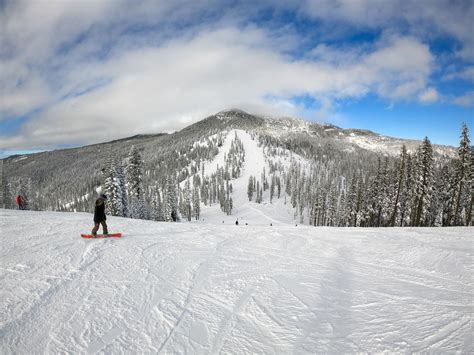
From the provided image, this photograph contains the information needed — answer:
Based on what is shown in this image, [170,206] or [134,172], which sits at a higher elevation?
[134,172]

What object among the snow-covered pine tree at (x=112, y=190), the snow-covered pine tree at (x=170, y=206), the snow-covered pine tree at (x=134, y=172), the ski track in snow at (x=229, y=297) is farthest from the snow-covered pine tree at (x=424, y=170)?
the snow-covered pine tree at (x=170, y=206)

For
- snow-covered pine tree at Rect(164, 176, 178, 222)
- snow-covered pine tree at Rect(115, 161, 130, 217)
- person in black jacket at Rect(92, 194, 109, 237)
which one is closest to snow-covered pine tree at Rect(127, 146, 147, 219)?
snow-covered pine tree at Rect(115, 161, 130, 217)

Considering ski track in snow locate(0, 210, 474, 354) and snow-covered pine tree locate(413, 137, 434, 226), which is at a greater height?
snow-covered pine tree locate(413, 137, 434, 226)

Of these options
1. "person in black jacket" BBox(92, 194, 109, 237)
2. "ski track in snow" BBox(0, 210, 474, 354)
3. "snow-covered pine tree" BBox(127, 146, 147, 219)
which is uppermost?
"snow-covered pine tree" BBox(127, 146, 147, 219)

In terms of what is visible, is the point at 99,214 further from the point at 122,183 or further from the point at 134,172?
the point at 134,172

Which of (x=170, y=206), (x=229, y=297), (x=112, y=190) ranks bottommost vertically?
(x=170, y=206)

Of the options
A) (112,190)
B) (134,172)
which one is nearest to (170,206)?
(134,172)

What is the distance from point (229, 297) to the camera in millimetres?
5984

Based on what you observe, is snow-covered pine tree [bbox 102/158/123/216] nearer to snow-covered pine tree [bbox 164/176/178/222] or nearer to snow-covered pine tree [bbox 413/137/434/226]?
snow-covered pine tree [bbox 164/176/178/222]

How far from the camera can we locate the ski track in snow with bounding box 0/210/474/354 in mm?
4410

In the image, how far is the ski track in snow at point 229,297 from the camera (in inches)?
174

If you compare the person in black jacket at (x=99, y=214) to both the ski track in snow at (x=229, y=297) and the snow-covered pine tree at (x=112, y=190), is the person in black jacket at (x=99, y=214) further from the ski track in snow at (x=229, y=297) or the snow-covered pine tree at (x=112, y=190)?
the snow-covered pine tree at (x=112, y=190)

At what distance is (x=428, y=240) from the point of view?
11.7 metres

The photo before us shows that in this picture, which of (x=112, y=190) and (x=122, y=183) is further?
(x=122, y=183)
